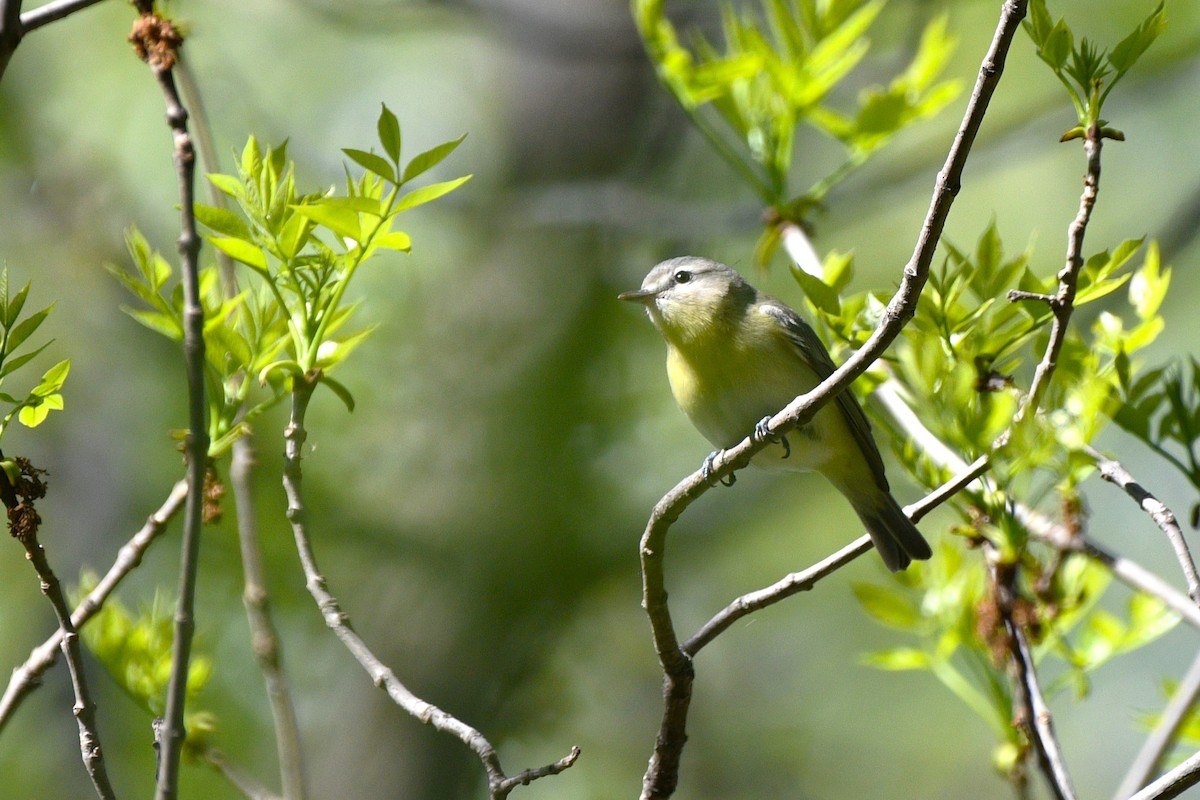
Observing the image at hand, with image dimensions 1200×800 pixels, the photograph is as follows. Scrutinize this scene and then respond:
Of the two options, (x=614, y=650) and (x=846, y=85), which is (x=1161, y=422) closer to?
(x=846, y=85)

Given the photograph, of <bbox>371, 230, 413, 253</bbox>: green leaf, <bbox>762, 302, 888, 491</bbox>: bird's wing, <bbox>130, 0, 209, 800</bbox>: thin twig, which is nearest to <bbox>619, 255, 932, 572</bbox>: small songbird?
<bbox>762, 302, 888, 491</bbox>: bird's wing

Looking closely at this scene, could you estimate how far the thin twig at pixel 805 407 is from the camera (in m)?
1.80

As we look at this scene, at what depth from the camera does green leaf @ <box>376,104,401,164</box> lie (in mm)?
2070

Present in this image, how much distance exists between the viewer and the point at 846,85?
6.75 metres

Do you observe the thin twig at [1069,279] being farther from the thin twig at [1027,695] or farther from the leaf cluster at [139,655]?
the leaf cluster at [139,655]

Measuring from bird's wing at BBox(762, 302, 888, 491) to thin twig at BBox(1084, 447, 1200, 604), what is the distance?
73.7 inches

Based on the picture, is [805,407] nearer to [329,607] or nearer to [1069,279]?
[1069,279]

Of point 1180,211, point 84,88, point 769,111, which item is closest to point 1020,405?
point 769,111

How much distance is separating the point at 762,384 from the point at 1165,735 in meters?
2.05

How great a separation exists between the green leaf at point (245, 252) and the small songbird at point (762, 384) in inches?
91.8

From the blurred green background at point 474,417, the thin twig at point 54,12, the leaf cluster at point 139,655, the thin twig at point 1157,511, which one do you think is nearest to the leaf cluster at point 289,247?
A: the thin twig at point 54,12

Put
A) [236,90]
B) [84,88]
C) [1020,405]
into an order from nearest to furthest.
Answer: [1020,405] < [236,90] < [84,88]

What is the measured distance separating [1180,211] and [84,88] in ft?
22.4

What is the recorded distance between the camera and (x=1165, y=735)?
2.35 meters
